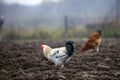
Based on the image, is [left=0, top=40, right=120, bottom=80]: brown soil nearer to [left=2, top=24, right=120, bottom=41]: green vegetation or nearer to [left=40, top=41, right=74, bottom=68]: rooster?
[left=40, top=41, right=74, bottom=68]: rooster

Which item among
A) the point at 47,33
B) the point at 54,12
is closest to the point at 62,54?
the point at 47,33

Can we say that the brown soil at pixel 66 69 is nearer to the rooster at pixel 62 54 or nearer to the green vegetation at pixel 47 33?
the rooster at pixel 62 54

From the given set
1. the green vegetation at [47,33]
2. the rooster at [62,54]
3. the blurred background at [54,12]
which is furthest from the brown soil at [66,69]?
the blurred background at [54,12]

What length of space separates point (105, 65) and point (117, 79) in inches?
65.8

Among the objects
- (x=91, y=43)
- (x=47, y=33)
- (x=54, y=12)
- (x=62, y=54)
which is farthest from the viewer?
(x=54, y=12)

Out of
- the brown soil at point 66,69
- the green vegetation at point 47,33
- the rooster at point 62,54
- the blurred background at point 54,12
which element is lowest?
the brown soil at point 66,69

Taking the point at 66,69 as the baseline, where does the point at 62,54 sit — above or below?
above

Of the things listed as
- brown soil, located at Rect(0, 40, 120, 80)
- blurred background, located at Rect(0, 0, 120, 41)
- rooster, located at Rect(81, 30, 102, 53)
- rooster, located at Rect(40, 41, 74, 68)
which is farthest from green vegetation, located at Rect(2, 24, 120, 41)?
rooster, located at Rect(40, 41, 74, 68)

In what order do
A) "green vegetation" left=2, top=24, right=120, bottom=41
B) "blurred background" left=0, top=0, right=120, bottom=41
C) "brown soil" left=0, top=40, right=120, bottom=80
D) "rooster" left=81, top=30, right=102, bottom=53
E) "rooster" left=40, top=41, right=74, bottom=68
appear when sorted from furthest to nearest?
"blurred background" left=0, top=0, right=120, bottom=41 < "green vegetation" left=2, top=24, right=120, bottom=41 < "rooster" left=81, top=30, right=102, bottom=53 < "rooster" left=40, top=41, right=74, bottom=68 < "brown soil" left=0, top=40, right=120, bottom=80

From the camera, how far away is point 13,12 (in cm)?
4534

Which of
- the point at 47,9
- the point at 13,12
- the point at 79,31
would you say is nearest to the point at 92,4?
the point at 47,9

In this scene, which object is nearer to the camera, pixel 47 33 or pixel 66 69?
pixel 66 69

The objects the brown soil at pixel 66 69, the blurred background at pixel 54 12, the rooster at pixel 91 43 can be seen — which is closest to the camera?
the brown soil at pixel 66 69

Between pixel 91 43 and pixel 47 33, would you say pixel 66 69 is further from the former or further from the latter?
pixel 47 33
